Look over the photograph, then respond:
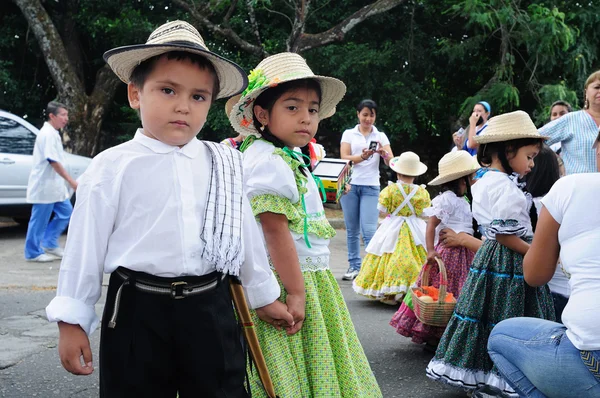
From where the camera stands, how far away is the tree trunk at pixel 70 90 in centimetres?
1358

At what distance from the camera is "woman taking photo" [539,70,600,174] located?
5613 mm

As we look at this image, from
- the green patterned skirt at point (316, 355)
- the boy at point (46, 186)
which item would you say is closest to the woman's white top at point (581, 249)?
the green patterned skirt at point (316, 355)

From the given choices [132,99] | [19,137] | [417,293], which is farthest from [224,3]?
[132,99]

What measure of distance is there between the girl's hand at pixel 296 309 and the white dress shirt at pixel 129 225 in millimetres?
479

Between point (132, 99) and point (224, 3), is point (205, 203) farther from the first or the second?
point (224, 3)

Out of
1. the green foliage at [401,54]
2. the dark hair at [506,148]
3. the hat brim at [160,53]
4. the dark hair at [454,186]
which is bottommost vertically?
the dark hair at [454,186]

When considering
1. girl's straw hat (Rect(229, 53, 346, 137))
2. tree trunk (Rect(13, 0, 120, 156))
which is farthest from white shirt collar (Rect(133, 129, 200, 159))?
tree trunk (Rect(13, 0, 120, 156))

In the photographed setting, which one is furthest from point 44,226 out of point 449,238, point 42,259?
point 449,238

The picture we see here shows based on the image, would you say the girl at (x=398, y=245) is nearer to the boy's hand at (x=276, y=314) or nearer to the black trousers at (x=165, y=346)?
the boy's hand at (x=276, y=314)

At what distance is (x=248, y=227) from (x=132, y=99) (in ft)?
2.02

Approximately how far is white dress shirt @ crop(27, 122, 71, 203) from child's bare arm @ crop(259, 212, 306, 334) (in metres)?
5.96

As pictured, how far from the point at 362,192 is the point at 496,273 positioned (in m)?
3.74

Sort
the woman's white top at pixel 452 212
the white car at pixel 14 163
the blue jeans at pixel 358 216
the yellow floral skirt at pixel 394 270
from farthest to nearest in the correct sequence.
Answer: the white car at pixel 14 163 < the blue jeans at pixel 358 216 < the yellow floral skirt at pixel 394 270 < the woman's white top at pixel 452 212

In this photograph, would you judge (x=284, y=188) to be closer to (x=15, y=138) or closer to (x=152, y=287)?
(x=152, y=287)
